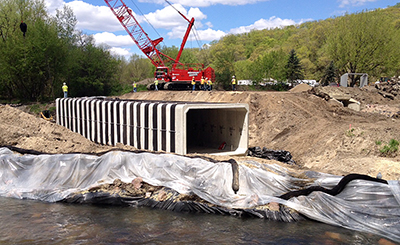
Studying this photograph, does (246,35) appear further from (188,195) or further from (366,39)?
(188,195)

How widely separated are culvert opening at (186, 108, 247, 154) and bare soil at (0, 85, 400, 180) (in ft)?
8.50

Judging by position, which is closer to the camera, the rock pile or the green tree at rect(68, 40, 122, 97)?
the rock pile

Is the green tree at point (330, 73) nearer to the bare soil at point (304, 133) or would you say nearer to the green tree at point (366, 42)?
the green tree at point (366, 42)

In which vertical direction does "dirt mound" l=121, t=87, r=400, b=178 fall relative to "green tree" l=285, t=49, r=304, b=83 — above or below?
below

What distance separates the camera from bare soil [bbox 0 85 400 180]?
1277 centimetres

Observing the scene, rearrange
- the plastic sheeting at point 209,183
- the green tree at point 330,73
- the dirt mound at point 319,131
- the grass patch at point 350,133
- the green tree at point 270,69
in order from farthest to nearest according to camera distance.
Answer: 1. the green tree at point 330,73
2. the green tree at point 270,69
3. the grass patch at point 350,133
4. the dirt mound at point 319,131
5. the plastic sheeting at point 209,183

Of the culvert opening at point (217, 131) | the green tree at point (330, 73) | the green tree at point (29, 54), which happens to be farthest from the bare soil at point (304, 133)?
the green tree at point (330, 73)

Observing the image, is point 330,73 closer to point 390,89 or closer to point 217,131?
point 390,89

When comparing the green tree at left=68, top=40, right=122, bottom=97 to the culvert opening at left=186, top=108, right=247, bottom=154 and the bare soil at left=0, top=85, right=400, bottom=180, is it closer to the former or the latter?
the bare soil at left=0, top=85, right=400, bottom=180

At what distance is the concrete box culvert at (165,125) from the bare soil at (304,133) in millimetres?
978

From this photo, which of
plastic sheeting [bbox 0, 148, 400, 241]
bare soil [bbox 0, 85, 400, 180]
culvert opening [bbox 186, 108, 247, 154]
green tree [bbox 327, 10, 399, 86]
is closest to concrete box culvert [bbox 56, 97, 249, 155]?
culvert opening [bbox 186, 108, 247, 154]

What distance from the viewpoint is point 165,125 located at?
1330cm

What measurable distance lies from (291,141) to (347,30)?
106 feet

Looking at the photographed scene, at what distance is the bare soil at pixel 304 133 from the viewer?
1277 centimetres
